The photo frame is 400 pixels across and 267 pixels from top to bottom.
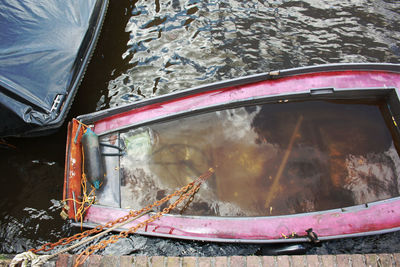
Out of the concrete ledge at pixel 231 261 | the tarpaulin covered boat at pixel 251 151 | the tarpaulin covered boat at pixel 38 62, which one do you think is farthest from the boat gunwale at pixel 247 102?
the concrete ledge at pixel 231 261

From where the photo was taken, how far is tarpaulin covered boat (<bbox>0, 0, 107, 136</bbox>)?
3.97 m

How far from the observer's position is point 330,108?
430 cm

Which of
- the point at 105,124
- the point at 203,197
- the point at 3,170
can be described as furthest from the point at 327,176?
the point at 3,170

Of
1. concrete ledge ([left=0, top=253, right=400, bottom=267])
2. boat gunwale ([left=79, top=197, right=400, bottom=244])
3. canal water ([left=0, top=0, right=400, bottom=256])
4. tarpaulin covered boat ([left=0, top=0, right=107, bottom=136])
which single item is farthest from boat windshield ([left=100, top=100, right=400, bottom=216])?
canal water ([left=0, top=0, right=400, bottom=256])

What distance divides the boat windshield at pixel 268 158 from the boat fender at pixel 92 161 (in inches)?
11.3

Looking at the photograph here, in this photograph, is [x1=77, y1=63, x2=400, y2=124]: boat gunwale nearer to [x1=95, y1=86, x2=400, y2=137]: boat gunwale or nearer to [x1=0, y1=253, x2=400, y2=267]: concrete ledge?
[x1=95, y1=86, x2=400, y2=137]: boat gunwale

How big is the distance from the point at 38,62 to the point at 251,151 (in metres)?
3.46

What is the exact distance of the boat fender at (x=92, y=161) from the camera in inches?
148

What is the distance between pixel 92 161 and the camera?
3.76 meters

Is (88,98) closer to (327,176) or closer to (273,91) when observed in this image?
(273,91)

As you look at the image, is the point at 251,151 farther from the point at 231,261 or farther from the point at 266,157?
the point at 231,261

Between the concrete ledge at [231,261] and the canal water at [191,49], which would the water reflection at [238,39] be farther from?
the concrete ledge at [231,261]

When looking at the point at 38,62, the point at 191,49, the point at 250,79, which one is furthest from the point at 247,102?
the point at 38,62

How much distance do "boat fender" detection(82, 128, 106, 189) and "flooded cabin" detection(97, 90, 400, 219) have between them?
0.15 metres
